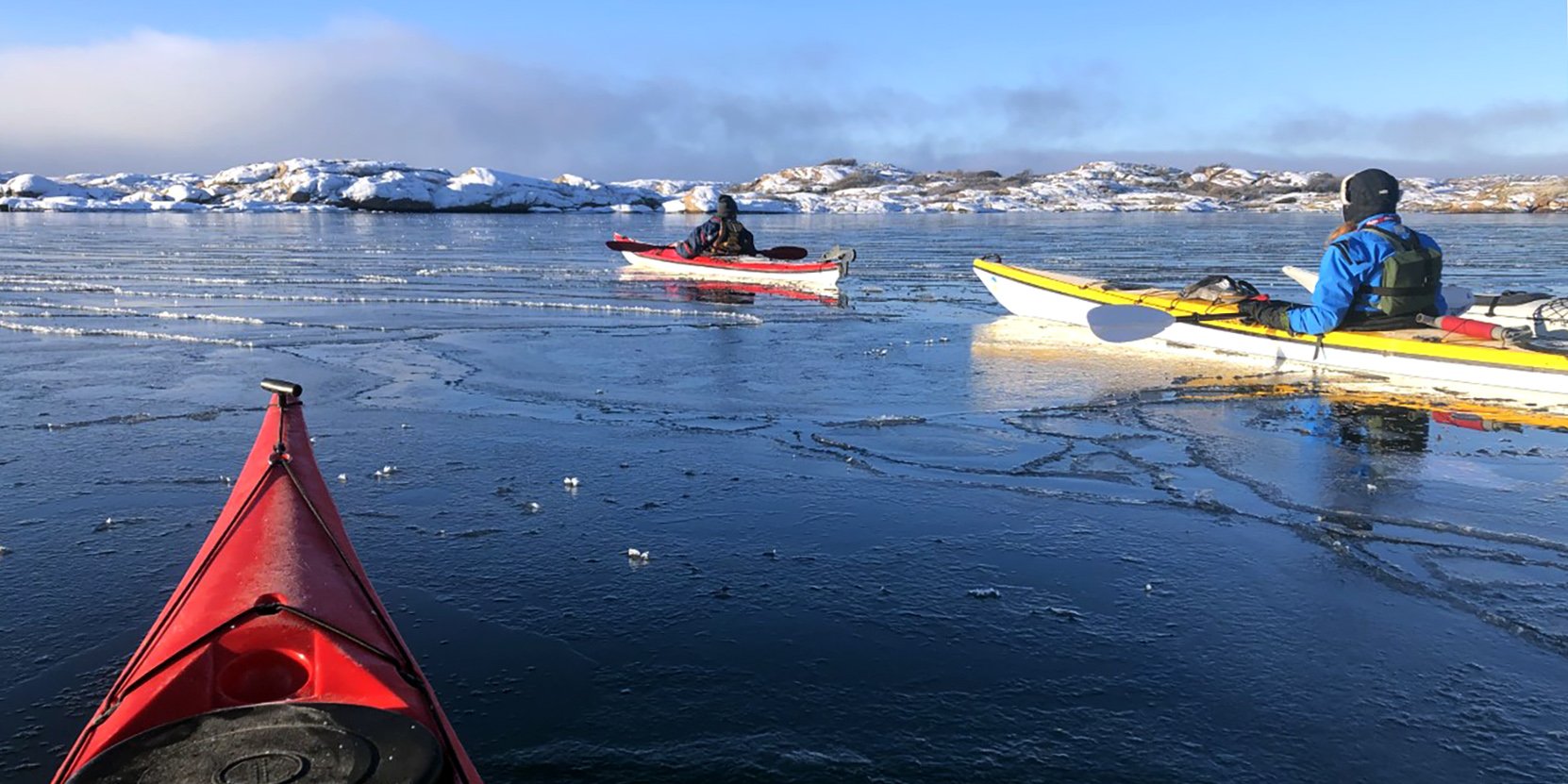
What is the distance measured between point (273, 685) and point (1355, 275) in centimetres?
1098

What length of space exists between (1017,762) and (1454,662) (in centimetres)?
204

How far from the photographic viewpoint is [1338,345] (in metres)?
10.8

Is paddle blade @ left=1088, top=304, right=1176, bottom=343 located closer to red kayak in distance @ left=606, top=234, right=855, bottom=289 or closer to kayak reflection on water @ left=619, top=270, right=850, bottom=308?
kayak reflection on water @ left=619, top=270, right=850, bottom=308

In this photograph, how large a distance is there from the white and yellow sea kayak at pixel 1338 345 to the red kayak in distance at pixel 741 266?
20.9ft

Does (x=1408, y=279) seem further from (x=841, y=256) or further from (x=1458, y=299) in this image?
(x=841, y=256)

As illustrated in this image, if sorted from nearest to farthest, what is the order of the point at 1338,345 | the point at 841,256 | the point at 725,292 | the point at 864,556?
the point at 864,556, the point at 1338,345, the point at 841,256, the point at 725,292

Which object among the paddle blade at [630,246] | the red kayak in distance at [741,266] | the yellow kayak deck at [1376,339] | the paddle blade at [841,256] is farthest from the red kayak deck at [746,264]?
the yellow kayak deck at [1376,339]

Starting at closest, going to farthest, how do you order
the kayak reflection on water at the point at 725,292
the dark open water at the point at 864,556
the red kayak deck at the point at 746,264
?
the dark open water at the point at 864,556, the kayak reflection on water at the point at 725,292, the red kayak deck at the point at 746,264

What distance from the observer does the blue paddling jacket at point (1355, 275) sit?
10.3 metres

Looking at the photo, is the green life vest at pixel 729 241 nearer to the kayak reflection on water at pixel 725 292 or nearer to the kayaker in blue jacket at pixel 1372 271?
the kayak reflection on water at pixel 725 292

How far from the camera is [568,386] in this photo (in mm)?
9984

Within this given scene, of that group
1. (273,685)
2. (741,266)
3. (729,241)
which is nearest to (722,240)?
(729,241)

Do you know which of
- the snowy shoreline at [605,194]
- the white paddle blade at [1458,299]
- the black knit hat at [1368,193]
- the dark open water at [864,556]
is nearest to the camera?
the dark open water at [864,556]

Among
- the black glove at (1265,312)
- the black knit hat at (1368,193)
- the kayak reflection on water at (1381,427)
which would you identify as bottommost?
the kayak reflection on water at (1381,427)
